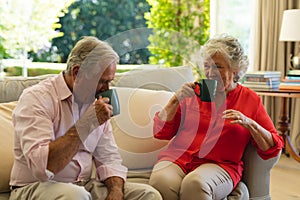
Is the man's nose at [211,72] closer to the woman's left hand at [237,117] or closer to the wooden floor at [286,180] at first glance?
the woman's left hand at [237,117]

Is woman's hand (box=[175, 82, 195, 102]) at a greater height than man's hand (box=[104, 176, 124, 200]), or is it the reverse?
woman's hand (box=[175, 82, 195, 102])

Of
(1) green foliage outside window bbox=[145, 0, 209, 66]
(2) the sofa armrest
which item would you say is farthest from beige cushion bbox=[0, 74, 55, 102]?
(1) green foliage outside window bbox=[145, 0, 209, 66]

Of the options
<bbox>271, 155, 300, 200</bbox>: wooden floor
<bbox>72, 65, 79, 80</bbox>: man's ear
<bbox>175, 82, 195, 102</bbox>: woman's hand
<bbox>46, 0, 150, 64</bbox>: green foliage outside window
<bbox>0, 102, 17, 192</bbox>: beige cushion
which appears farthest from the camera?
<bbox>46, 0, 150, 64</bbox>: green foliage outside window

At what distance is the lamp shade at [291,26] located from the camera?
11.9 ft

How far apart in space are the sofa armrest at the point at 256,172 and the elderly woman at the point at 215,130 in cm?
4

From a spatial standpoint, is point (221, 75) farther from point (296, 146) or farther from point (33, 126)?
point (296, 146)

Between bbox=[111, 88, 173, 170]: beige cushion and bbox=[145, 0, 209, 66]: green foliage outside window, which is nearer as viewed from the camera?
bbox=[111, 88, 173, 170]: beige cushion

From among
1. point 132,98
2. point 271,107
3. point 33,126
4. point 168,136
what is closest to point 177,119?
point 168,136

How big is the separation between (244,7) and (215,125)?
9.31 ft

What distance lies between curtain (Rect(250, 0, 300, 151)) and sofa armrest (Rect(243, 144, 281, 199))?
2183mm

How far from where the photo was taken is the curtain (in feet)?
13.8

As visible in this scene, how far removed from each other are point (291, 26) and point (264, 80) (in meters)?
0.46

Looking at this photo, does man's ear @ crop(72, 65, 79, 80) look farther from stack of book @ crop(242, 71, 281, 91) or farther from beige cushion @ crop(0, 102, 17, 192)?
stack of book @ crop(242, 71, 281, 91)

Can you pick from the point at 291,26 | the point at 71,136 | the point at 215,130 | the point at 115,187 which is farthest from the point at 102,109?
the point at 291,26
